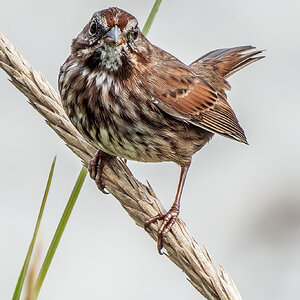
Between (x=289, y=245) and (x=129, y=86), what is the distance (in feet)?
5.62

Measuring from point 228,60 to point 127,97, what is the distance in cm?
125

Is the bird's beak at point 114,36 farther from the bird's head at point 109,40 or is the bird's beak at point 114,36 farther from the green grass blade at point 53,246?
the green grass blade at point 53,246

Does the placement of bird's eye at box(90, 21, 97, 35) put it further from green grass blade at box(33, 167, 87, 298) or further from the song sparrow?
green grass blade at box(33, 167, 87, 298)

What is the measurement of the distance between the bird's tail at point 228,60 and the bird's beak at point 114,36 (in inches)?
52.6

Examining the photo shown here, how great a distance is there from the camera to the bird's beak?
2299 mm

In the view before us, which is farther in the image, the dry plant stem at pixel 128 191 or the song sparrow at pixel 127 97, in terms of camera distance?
the song sparrow at pixel 127 97

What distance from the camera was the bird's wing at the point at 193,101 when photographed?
2816 mm

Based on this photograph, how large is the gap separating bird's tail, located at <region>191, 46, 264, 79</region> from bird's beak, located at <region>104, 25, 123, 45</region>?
1.33 meters

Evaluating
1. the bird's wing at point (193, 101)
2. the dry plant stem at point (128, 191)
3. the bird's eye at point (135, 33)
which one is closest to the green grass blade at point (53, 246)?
the dry plant stem at point (128, 191)

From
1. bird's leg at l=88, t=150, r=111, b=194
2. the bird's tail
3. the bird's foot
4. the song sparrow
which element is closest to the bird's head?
the song sparrow

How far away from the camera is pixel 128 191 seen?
225cm

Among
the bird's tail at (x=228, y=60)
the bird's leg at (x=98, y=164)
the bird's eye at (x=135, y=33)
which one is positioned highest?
the bird's tail at (x=228, y=60)

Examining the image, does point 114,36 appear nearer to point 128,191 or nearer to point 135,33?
point 135,33

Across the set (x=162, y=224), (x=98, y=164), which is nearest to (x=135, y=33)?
(x=98, y=164)
